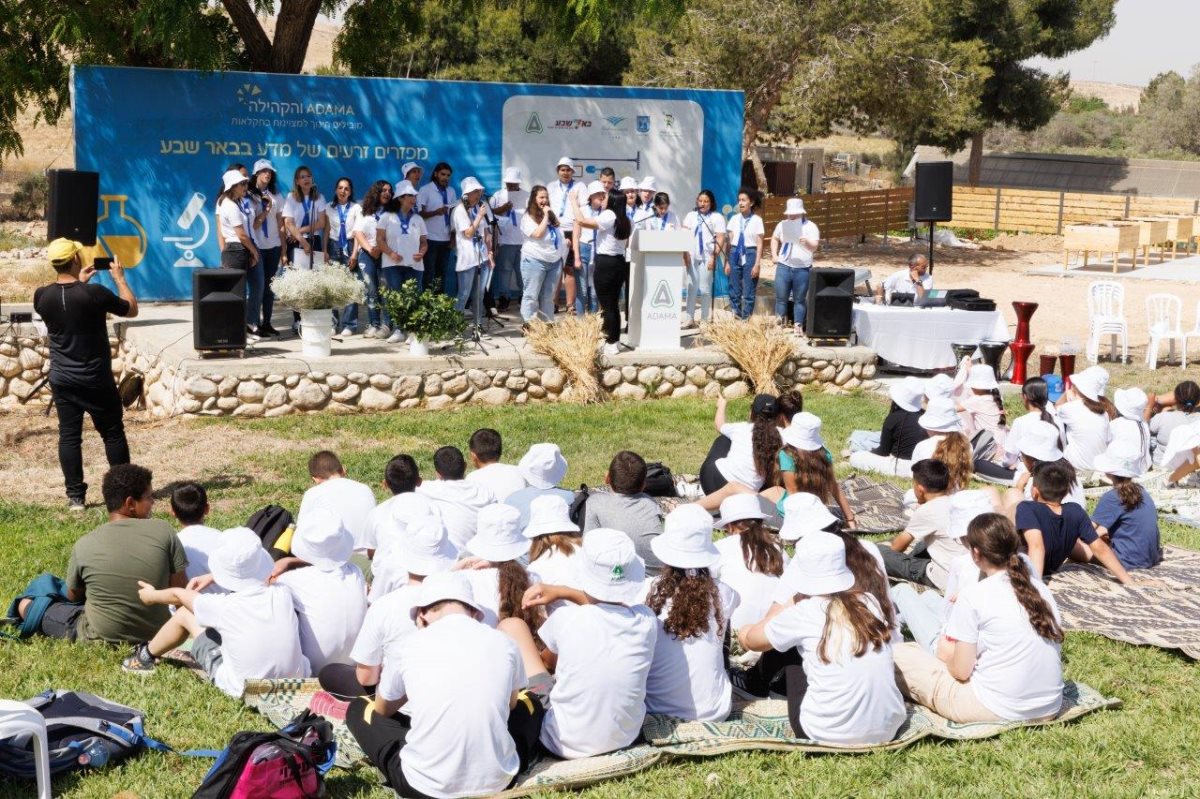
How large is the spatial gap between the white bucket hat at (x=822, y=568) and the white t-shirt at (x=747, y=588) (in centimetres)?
76

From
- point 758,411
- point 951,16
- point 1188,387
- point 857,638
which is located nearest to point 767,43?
point 951,16

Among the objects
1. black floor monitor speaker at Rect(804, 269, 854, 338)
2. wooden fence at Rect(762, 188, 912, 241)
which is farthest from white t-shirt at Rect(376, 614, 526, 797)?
wooden fence at Rect(762, 188, 912, 241)

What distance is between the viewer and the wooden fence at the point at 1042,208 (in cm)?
3200

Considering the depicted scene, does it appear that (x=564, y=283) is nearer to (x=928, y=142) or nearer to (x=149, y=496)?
(x=149, y=496)

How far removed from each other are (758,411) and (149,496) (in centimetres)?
391

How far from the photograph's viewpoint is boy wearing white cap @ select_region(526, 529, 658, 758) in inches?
197

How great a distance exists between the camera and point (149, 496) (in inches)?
252

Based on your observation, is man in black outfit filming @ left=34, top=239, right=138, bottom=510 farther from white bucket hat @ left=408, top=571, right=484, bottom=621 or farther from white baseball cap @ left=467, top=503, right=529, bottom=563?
white bucket hat @ left=408, top=571, right=484, bottom=621

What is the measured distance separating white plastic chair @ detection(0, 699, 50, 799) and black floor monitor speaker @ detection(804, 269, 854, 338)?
9.97 meters

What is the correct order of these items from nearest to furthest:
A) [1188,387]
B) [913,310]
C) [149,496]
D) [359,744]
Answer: [359,744]
[149,496]
[1188,387]
[913,310]

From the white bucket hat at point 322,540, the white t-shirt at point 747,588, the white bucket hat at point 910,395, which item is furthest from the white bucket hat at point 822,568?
the white bucket hat at point 910,395

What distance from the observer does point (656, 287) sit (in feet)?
42.4

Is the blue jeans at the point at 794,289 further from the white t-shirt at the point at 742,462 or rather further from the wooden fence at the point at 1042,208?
the wooden fence at the point at 1042,208

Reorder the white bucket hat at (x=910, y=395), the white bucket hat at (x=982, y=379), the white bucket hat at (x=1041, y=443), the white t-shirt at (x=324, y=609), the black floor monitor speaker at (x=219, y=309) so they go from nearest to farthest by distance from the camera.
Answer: the white t-shirt at (x=324, y=609) → the white bucket hat at (x=1041, y=443) → the white bucket hat at (x=910, y=395) → the white bucket hat at (x=982, y=379) → the black floor monitor speaker at (x=219, y=309)
